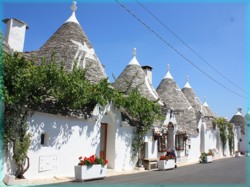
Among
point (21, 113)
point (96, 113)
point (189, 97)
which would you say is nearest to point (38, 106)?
point (21, 113)

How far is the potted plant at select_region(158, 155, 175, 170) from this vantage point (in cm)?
1873

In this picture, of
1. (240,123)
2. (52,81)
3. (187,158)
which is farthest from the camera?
(240,123)

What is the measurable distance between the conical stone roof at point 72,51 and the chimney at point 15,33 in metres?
0.69

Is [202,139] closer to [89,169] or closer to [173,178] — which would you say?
[173,178]

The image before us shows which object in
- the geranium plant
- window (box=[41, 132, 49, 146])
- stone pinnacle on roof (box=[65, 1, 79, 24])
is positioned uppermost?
stone pinnacle on roof (box=[65, 1, 79, 24])

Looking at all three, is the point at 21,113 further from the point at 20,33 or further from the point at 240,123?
the point at 240,123

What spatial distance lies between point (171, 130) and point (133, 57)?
6.56m

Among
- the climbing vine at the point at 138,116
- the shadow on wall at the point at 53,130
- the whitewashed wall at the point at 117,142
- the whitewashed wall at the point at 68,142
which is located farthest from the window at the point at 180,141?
the shadow on wall at the point at 53,130

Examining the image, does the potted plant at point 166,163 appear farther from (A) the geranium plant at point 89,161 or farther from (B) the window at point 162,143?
(A) the geranium plant at point 89,161

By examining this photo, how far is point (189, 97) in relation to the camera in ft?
123

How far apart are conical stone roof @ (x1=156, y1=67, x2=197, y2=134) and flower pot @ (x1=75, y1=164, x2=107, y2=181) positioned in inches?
738

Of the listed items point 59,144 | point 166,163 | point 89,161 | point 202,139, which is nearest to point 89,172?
point 89,161

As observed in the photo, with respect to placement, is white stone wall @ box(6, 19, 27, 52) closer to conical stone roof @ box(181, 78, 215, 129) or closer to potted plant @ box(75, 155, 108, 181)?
potted plant @ box(75, 155, 108, 181)

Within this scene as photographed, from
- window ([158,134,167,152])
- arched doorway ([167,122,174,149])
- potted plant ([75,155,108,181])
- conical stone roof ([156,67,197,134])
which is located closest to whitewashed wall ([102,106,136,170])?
potted plant ([75,155,108,181])
